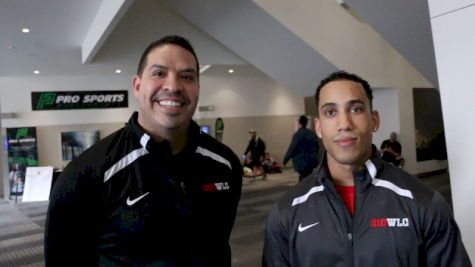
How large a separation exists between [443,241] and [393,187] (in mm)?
249

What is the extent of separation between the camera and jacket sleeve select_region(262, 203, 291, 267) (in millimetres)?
1567

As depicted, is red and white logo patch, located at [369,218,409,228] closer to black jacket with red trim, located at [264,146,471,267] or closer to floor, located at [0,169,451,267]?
black jacket with red trim, located at [264,146,471,267]

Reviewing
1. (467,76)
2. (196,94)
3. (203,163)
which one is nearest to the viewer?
(196,94)

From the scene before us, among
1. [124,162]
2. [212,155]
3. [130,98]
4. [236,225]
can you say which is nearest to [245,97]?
[130,98]

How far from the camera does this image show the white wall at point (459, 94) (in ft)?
7.07

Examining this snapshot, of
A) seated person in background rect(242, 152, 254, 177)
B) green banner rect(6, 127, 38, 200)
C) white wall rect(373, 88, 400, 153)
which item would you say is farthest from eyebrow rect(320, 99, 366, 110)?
green banner rect(6, 127, 38, 200)

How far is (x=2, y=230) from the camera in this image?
7.26m

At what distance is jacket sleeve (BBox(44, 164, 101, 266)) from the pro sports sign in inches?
434

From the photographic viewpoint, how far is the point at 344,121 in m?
1.48

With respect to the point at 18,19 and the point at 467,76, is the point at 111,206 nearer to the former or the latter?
the point at 467,76

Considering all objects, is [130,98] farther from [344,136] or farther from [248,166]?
[344,136]

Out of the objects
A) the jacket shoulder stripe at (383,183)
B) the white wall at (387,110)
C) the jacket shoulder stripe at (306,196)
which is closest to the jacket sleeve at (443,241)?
the jacket shoulder stripe at (383,183)

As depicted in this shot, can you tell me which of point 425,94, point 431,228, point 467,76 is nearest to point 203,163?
point 431,228

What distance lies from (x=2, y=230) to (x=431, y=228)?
312 inches
